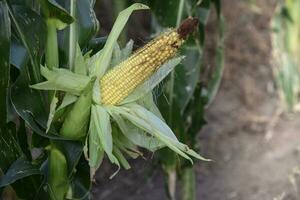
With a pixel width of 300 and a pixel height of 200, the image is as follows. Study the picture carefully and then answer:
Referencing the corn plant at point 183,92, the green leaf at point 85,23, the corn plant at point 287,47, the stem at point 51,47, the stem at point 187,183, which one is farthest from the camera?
the corn plant at point 287,47

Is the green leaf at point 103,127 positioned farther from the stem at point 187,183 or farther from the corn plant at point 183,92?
the stem at point 187,183

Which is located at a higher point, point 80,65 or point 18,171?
point 80,65

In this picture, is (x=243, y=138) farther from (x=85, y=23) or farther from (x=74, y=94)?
(x=74, y=94)

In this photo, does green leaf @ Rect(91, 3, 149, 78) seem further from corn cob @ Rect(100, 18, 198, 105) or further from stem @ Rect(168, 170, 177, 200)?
stem @ Rect(168, 170, 177, 200)

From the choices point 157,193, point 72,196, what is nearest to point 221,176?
point 157,193

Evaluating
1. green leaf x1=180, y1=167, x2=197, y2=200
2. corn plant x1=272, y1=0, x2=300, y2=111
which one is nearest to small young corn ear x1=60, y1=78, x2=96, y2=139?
green leaf x1=180, y1=167, x2=197, y2=200

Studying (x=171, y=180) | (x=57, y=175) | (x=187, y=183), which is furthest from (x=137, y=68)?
(x=187, y=183)

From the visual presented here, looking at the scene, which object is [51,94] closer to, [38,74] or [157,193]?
[38,74]

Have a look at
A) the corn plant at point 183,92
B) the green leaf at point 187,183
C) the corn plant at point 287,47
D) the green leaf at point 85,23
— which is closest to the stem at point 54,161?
the green leaf at point 85,23
